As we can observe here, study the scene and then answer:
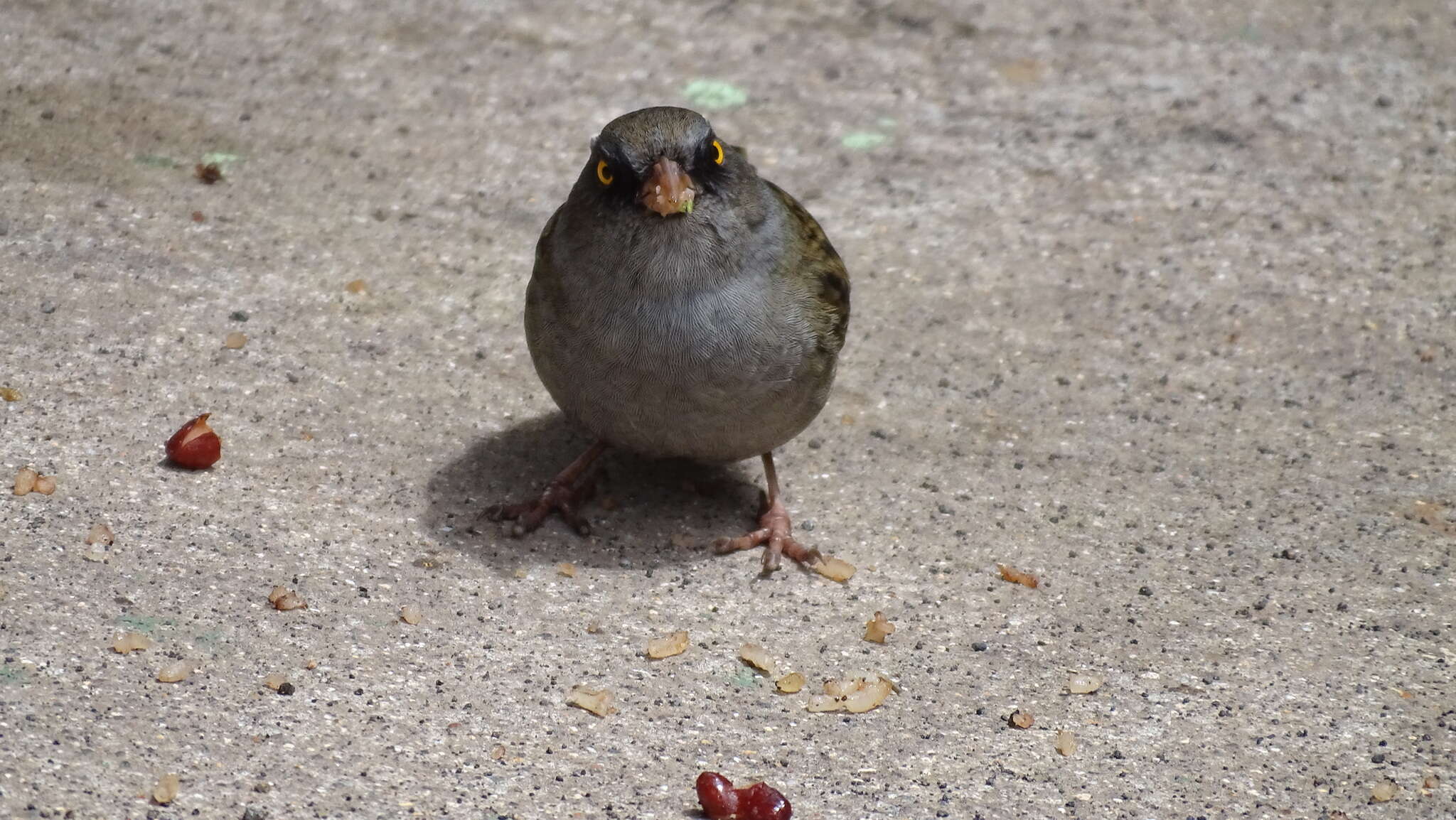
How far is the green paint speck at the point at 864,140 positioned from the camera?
24.5 feet

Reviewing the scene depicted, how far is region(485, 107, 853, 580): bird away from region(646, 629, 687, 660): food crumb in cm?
51

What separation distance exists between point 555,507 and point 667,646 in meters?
0.86

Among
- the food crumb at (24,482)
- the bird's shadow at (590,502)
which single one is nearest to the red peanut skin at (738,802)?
the bird's shadow at (590,502)

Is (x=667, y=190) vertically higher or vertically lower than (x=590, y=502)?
higher

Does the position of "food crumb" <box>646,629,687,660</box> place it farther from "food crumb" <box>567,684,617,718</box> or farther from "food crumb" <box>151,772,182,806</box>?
"food crumb" <box>151,772,182,806</box>

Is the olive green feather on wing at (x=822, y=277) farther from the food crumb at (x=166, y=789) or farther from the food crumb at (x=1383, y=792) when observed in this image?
the food crumb at (x=166, y=789)

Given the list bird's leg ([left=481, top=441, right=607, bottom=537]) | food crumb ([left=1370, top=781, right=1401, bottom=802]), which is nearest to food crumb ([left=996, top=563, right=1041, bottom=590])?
food crumb ([left=1370, top=781, right=1401, bottom=802])

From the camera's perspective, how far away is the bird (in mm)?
4457

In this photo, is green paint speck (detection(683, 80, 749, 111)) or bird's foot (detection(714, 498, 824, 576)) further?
green paint speck (detection(683, 80, 749, 111))

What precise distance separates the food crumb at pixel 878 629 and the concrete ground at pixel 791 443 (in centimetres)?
3

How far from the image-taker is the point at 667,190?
4.32 metres

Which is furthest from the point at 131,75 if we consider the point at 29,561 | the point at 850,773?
the point at 850,773

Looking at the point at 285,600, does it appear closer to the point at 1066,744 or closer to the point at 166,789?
the point at 166,789

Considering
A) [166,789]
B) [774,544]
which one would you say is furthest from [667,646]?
[166,789]
